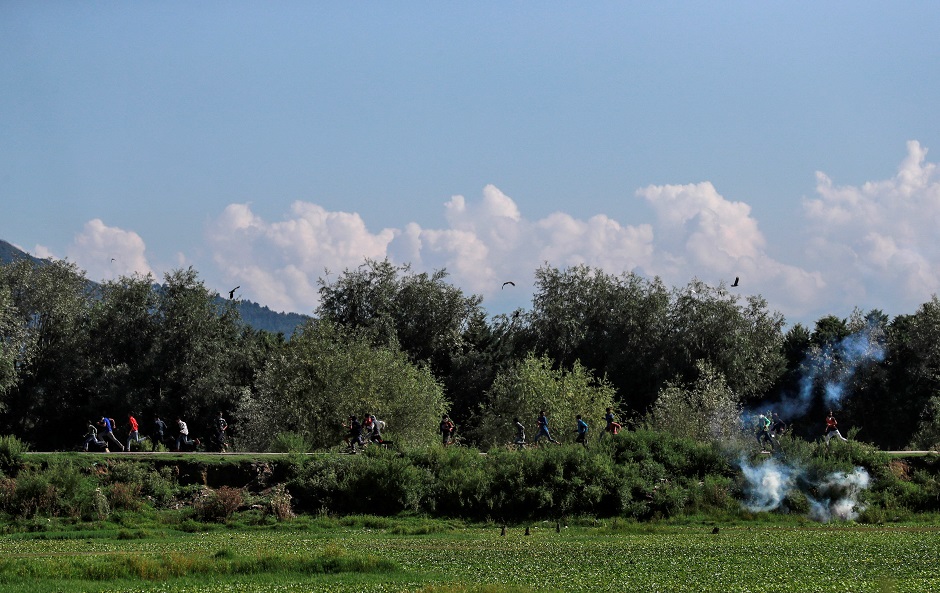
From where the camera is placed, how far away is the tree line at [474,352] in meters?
89.4

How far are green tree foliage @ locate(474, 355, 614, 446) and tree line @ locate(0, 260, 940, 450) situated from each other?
1.64 feet

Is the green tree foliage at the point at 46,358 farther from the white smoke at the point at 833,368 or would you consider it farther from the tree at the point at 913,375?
the tree at the point at 913,375

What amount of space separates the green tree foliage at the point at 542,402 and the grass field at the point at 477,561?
34.4m

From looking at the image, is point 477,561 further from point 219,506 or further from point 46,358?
point 46,358

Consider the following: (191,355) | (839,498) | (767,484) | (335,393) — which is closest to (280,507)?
(767,484)

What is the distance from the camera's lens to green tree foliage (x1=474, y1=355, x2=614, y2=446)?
7625 cm

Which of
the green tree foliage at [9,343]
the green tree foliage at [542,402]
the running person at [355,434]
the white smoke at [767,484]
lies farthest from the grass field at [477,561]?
the green tree foliage at [9,343]

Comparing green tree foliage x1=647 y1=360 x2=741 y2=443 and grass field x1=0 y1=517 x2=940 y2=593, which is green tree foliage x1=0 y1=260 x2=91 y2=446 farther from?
grass field x1=0 y1=517 x2=940 y2=593

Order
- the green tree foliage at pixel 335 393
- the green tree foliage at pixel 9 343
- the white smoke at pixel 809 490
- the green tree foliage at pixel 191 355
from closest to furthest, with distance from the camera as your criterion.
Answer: the white smoke at pixel 809 490 < the green tree foliage at pixel 335 393 < the green tree foliage at pixel 9 343 < the green tree foliage at pixel 191 355

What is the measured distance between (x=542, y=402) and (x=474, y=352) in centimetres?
2260

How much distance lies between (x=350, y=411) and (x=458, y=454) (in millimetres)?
18762

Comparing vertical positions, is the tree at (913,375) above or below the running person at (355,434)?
above

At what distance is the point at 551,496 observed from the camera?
47.5 meters

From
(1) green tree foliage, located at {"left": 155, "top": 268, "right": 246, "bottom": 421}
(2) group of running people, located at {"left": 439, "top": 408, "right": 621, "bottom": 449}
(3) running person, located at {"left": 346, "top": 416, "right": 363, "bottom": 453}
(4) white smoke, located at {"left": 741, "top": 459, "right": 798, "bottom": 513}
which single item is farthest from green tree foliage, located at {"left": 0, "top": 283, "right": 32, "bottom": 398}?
(4) white smoke, located at {"left": 741, "top": 459, "right": 798, "bottom": 513}
